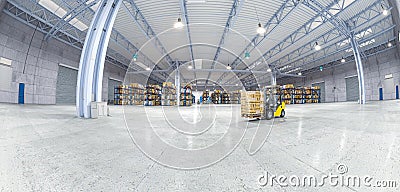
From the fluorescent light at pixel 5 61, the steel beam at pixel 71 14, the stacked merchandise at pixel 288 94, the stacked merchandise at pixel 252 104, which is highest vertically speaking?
the steel beam at pixel 71 14

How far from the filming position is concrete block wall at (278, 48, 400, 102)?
1811cm

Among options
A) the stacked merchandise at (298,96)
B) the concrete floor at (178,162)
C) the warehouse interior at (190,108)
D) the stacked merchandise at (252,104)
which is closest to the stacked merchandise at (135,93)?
the warehouse interior at (190,108)

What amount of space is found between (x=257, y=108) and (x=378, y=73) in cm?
2339

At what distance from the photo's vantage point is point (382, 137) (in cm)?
292

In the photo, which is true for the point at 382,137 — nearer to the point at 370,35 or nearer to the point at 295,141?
the point at 295,141

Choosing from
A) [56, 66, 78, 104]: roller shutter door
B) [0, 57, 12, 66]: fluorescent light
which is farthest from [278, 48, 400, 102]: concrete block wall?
[0, 57, 12, 66]: fluorescent light

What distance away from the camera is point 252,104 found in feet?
18.7

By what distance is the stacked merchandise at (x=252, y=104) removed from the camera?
18.5 ft

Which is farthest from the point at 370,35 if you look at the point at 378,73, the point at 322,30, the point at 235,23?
the point at 235,23

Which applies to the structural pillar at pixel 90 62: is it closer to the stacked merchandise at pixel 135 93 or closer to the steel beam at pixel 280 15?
the steel beam at pixel 280 15

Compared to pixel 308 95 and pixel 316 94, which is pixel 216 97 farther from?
pixel 316 94

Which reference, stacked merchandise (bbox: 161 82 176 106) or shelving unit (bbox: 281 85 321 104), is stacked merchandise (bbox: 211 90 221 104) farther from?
stacked merchandise (bbox: 161 82 176 106)

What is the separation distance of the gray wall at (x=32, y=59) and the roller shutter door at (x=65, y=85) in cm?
49

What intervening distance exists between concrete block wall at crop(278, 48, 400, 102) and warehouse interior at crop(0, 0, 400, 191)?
5.2 inches
